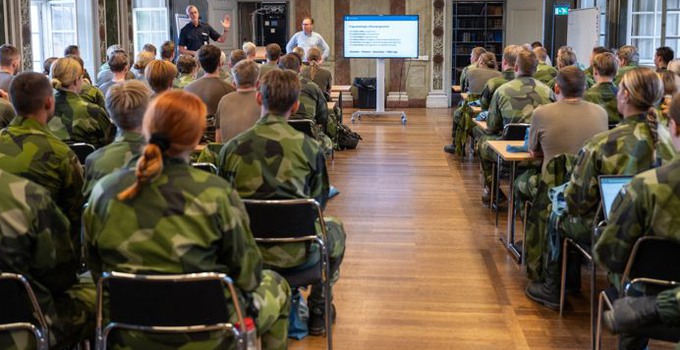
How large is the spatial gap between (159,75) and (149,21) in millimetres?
8916

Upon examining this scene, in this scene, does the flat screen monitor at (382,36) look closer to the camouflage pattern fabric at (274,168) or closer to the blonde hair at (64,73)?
the blonde hair at (64,73)

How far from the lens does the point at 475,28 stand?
16.6 metres

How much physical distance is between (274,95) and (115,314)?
1.37m

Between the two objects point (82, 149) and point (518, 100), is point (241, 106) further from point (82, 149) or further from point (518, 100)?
point (518, 100)

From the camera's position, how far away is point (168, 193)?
232 centimetres

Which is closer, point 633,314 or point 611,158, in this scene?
point 633,314

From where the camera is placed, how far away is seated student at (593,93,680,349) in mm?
2533

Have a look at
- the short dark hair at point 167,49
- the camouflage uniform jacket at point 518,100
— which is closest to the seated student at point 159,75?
the camouflage uniform jacket at point 518,100

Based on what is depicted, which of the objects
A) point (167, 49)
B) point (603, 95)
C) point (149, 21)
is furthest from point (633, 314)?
point (149, 21)

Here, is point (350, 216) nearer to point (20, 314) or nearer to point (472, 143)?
point (472, 143)

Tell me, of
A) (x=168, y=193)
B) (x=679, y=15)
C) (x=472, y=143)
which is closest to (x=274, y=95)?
(x=168, y=193)

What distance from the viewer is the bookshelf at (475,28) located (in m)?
16.4

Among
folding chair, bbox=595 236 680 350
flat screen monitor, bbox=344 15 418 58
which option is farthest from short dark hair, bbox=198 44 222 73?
flat screen monitor, bbox=344 15 418 58

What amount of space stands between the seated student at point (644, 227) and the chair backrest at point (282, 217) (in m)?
1.07
